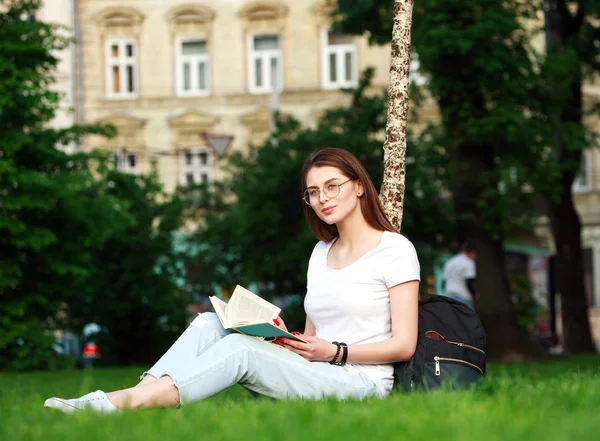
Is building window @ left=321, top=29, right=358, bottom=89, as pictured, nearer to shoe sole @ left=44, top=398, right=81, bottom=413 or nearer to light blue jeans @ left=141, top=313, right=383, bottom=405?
light blue jeans @ left=141, top=313, right=383, bottom=405

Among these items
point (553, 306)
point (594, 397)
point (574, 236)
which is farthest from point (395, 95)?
point (553, 306)

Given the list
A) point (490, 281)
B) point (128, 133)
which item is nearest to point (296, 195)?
point (490, 281)

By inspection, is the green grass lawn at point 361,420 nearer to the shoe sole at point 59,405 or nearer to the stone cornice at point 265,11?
the shoe sole at point 59,405

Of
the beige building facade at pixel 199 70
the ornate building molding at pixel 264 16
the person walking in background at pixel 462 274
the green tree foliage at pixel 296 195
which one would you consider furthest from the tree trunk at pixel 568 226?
the ornate building molding at pixel 264 16

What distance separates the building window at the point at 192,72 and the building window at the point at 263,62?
1.43m

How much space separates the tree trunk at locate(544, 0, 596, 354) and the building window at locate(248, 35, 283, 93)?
1670 centimetres

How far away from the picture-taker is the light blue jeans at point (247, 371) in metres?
5.55

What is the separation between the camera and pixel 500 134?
18141mm

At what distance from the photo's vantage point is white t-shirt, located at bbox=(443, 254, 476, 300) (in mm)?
18359

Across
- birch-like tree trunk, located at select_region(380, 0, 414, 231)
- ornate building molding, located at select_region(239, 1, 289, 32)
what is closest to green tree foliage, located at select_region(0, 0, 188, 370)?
birch-like tree trunk, located at select_region(380, 0, 414, 231)

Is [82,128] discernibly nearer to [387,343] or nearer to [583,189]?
[387,343]

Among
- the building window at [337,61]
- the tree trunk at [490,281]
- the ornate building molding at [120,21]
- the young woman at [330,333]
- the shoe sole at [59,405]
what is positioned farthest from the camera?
the ornate building molding at [120,21]

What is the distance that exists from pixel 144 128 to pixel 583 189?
→ 13919mm

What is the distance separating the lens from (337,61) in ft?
124
